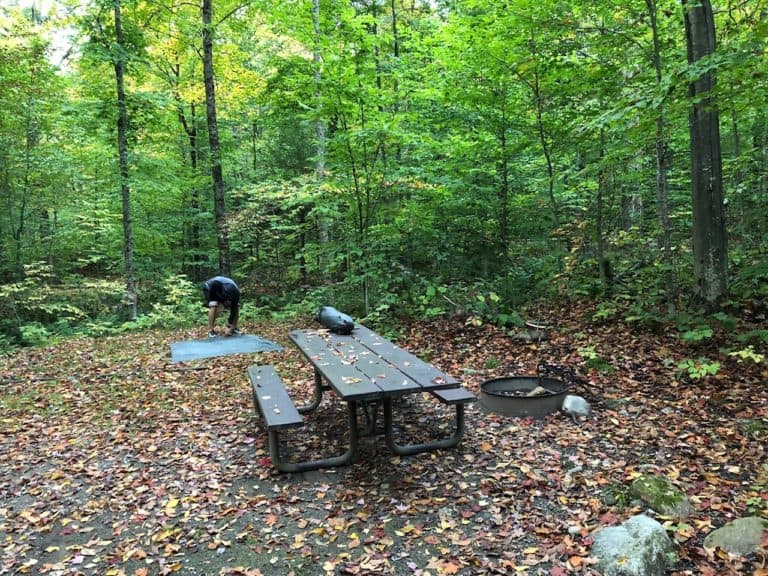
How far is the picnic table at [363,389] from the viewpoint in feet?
11.3

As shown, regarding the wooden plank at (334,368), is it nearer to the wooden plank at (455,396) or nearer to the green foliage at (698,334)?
the wooden plank at (455,396)

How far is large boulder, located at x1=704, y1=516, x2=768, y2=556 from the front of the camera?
258cm

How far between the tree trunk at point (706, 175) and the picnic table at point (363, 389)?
10.8 feet

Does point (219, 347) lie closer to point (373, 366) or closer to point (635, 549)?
point (373, 366)

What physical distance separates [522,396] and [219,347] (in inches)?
192

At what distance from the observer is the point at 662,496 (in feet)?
9.90

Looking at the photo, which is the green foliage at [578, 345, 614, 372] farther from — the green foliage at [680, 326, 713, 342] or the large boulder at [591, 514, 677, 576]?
the large boulder at [591, 514, 677, 576]

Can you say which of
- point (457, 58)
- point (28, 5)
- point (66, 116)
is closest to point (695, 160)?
point (457, 58)

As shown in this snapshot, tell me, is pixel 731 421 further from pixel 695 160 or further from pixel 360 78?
pixel 360 78

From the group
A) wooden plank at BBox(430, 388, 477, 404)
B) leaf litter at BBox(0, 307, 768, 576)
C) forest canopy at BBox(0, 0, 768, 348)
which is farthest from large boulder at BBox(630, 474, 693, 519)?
forest canopy at BBox(0, 0, 768, 348)

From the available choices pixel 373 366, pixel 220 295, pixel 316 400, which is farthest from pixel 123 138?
pixel 373 366

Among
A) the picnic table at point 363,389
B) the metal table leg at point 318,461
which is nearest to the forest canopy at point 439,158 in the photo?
the picnic table at point 363,389

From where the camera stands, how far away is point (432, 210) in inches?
323

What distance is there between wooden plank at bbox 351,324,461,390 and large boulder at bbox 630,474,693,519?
1.27m
